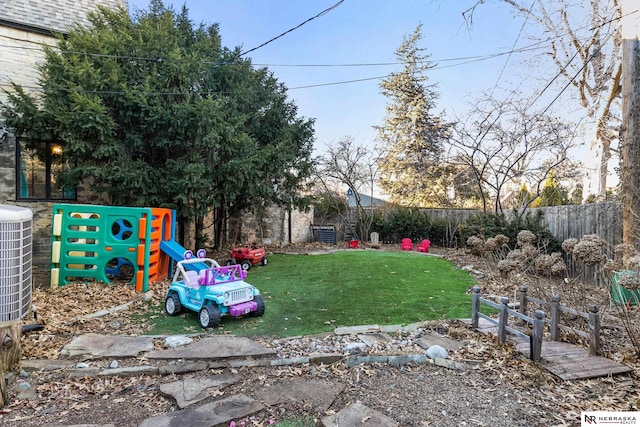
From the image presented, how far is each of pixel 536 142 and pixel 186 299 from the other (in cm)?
1297

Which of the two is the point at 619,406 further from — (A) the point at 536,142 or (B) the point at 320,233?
(B) the point at 320,233

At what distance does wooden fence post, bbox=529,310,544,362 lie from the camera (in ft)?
10.3

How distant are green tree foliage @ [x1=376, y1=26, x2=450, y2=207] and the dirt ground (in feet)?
57.3

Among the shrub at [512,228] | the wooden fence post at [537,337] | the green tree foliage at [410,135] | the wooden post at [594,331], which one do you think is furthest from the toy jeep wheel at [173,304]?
the green tree foliage at [410,135]

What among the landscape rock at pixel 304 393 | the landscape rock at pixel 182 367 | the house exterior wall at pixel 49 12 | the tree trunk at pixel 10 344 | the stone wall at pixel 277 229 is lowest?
the landscape rock at pixel 182 367

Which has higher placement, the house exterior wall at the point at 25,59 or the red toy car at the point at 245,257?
the house exterior wall at the point at 25,59

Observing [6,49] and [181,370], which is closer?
[181,370]

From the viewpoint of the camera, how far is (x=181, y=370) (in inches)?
124

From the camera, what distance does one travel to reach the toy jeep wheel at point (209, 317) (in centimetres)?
435

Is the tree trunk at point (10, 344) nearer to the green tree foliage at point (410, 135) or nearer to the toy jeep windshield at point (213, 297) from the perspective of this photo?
the toy jeep windshield at point (213, 297)

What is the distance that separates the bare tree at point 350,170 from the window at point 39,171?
943cm

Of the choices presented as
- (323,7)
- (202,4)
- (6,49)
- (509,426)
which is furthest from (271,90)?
(509,426)

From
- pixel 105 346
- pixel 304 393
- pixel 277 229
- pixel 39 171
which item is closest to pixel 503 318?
pixel 304 393

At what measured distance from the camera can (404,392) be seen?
2.80 metres
